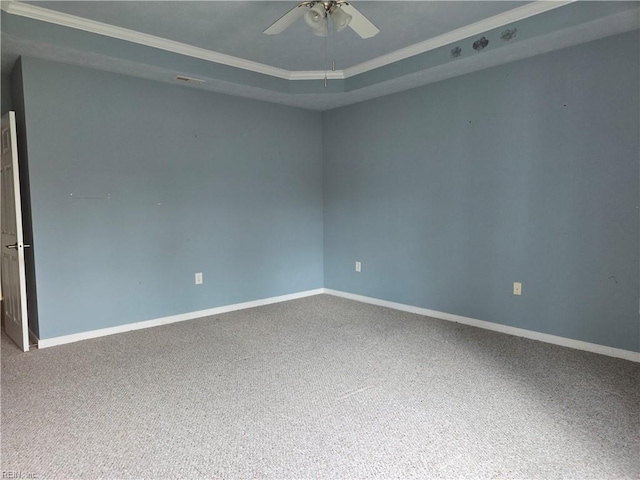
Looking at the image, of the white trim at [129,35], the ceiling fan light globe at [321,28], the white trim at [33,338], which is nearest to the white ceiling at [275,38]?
the white trim at [129,35]

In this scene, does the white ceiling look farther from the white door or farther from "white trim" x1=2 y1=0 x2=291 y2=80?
the white door

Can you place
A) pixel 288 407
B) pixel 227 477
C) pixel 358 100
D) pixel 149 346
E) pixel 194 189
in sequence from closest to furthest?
pixel 227 477 < pixel 288 407 < pixel 149 346 < pixel 194 189 < pixel 358 100

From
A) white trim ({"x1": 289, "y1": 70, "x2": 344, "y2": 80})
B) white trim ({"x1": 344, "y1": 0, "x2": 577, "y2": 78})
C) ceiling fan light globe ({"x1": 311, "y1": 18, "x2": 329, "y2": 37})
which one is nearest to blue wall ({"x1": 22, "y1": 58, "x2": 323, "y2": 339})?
white trim ({"x1": 289, "y1": 70, "x2": 344, "y2": 80})

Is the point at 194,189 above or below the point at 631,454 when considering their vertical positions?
above

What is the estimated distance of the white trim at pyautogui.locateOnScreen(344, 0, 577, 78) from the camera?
2.69 metres

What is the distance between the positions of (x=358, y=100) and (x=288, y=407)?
3450mm

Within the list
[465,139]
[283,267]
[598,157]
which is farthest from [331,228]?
[598,157]

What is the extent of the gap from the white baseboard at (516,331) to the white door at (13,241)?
A: 3.24 meters

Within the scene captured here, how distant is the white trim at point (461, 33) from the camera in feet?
8.82

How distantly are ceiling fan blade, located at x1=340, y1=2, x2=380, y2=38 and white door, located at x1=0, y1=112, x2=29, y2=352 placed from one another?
2574 mm

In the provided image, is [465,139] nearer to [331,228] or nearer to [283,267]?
[331,228]

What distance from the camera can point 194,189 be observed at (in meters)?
4.02

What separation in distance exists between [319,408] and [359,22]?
7.43 ft

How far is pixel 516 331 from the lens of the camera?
3406 millimetres
